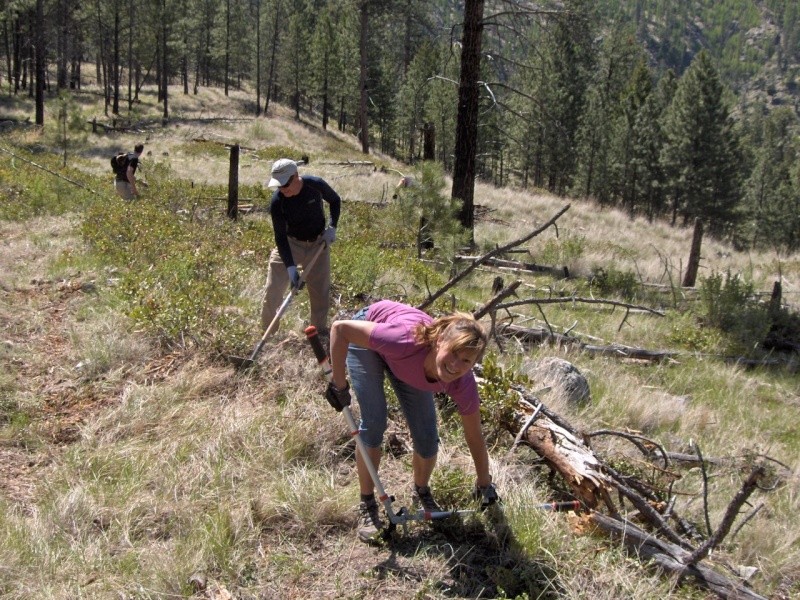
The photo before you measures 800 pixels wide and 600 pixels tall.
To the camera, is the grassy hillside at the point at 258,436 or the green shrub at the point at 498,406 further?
the green shrub at the point at 498,406

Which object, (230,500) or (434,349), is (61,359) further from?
(434,349)

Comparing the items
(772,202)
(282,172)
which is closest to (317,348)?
(282,172)

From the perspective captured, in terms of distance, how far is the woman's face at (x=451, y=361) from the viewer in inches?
117

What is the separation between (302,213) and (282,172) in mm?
530

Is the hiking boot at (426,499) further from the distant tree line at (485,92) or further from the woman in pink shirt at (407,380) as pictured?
the distant tree line at (485,92)

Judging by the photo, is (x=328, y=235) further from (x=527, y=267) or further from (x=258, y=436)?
(x=527, y=267)

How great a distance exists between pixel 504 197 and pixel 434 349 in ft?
64.4

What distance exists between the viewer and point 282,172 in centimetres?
561

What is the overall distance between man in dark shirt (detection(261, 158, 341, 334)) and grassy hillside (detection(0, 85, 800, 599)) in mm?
307

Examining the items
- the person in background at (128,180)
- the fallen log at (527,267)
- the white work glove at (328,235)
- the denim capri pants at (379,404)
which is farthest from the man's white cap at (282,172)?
the person in background at (128,180)

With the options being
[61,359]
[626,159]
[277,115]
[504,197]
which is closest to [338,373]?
[61,359]

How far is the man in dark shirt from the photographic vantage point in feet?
19.1

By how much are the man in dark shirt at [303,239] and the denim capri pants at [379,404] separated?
2346 millimetres

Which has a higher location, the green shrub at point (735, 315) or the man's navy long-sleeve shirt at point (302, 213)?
the man's navy long-sleeve shirt at point (302, 213)
